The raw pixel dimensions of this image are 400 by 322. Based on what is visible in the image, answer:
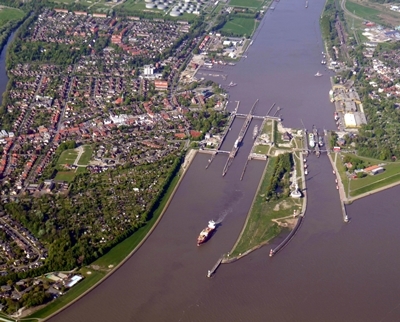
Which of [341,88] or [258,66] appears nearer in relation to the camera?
[341,88]

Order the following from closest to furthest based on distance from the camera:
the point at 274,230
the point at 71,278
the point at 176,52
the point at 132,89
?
the point at 71,278 → the point at 274,230 → the point at 132,89 → the point at 176,52

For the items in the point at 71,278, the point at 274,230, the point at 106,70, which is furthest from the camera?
the point at 106,70

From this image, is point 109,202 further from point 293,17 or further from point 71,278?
point 293,17

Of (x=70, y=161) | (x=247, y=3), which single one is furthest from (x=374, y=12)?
(x=70, y=161)

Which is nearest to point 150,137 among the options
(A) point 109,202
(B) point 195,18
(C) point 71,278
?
(A) point 109,202

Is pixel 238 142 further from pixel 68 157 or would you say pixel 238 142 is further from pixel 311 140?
pixel 68 157

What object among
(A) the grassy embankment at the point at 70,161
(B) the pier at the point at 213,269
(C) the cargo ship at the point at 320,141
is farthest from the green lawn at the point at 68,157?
(C) the cargo ship at the point at 320,141
